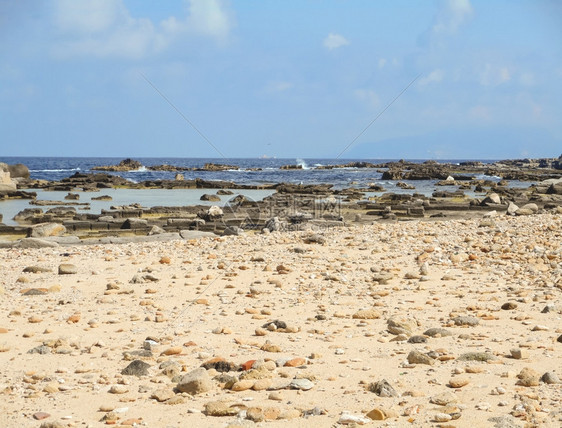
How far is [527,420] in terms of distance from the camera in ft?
13.6

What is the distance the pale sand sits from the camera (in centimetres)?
462

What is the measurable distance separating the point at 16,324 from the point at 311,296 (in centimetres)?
392

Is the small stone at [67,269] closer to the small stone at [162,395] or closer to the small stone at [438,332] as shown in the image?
the small stone at [162,395]

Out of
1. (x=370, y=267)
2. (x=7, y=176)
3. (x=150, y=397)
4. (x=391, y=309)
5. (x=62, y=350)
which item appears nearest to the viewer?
(x=150, y=397)

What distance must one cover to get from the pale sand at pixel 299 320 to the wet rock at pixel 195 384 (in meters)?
0.10

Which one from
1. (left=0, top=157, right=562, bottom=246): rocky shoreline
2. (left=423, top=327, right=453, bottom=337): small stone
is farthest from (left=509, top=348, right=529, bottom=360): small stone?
(left=0, top=157, right=562, bottom=246): rocky shoreline

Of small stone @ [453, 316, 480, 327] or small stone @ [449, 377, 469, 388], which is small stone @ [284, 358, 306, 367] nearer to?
small stone @ [449, 377, 469, 388]

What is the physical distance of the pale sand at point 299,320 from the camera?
182 inches

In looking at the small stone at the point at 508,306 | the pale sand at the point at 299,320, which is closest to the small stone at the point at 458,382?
the pale sand at the point at 299,320

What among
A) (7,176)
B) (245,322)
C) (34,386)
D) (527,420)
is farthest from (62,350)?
(7,176)

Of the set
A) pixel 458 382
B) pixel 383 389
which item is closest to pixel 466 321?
pixel 458 382

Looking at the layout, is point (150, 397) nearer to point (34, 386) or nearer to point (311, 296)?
point (34, 386)

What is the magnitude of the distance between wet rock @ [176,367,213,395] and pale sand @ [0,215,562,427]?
97 mm

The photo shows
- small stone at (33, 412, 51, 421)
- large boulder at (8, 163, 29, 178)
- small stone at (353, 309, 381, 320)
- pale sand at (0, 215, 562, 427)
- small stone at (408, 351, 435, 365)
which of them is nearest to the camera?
small stone at (33, 412, 51, 421)
